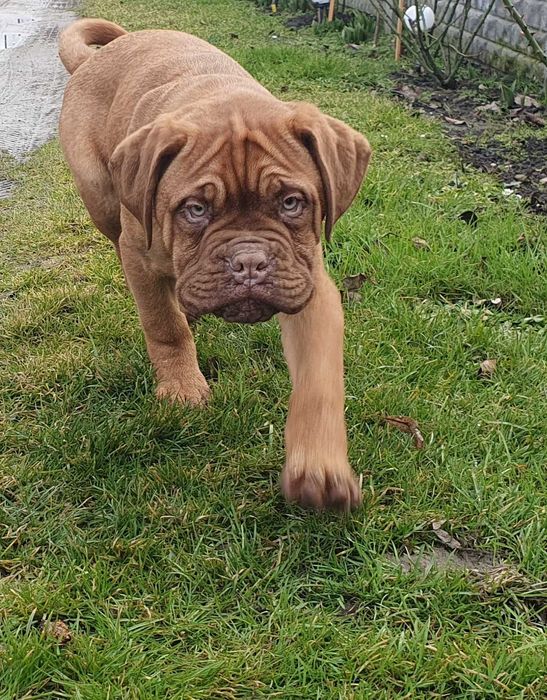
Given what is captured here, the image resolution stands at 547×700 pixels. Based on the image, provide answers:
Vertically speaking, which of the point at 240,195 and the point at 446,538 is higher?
the point at 240,195

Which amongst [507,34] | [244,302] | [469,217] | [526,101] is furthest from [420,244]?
[507,34]

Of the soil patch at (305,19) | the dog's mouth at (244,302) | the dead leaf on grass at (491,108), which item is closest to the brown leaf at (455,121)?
the dead leaf on grass at (491,108)

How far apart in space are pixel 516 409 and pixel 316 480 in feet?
3.49

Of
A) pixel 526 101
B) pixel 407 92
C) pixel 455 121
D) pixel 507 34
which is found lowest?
pixel 407 92

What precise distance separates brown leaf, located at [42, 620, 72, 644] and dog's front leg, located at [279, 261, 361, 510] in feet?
2.56

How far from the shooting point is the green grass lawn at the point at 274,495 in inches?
88.0

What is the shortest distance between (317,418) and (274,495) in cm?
32

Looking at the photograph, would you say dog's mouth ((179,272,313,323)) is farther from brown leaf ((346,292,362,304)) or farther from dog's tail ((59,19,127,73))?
dog's tail ((59,19,127,73))

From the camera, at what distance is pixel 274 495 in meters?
2.87

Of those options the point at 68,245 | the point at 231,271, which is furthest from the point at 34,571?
the point at 68,245

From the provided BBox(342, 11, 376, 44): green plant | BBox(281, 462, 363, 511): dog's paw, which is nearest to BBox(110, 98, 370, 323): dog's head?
BBox(281, 462, 363, 511): dog's paw

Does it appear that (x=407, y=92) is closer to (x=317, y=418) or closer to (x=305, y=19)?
(x=305, y=19)

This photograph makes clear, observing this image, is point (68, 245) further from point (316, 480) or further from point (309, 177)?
point (316, 480)

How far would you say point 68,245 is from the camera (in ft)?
16.6
